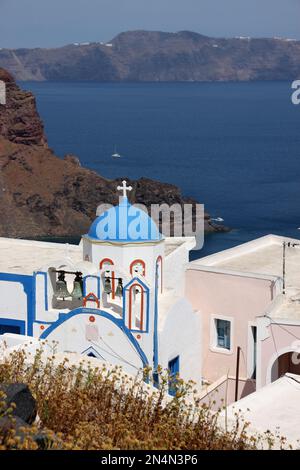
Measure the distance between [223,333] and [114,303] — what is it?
3.07 meters

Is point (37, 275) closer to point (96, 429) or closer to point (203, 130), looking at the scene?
point (96, 429)

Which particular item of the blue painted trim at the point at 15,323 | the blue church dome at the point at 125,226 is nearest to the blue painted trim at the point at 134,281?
the blue church dome at the point at 125,226

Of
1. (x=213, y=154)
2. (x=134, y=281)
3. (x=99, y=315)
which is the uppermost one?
(x=134, y=281)

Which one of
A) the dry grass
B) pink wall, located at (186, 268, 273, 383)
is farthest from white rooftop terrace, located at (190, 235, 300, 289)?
the dry grass

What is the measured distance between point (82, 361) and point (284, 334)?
18.4 feet

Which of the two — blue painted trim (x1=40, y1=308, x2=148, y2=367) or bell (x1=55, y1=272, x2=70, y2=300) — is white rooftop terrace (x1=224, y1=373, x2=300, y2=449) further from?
bell (x1=55, y1=272, x2=70, y2=300)

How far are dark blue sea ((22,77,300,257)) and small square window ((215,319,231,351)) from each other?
161 feet

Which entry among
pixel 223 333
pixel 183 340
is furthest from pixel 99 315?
pixel 223 333

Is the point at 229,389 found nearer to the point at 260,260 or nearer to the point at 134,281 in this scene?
the point at 260,260

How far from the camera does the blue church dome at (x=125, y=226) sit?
54.9ft

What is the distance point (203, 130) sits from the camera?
158 metres

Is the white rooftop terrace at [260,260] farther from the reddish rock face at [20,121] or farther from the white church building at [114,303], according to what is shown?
the reddish rock face at [20,121]

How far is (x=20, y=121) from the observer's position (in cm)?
9944
